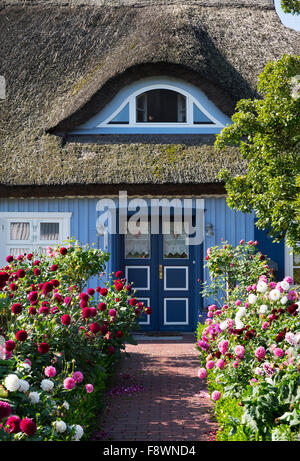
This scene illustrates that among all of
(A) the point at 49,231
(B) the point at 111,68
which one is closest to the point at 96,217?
(A) the point at 49,231

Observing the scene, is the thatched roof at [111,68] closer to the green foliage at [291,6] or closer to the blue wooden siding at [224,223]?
the blue wooden siding at [224,223]

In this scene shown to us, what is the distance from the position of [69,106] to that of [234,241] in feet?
12.8

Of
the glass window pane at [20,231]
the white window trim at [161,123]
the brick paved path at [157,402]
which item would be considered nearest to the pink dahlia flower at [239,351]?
the brick paved path at [157,402]

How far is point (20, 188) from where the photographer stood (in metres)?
9.66

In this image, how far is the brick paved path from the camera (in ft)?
16.5

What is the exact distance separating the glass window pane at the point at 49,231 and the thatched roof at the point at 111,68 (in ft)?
2.83

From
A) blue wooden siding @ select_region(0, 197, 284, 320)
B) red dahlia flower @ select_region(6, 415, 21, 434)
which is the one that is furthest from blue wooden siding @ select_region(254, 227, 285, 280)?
red dahlia flower @ select_region(6, 415, 21, 434)

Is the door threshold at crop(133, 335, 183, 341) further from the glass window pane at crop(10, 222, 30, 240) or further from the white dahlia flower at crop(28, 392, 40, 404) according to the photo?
the white dahlia flower at crop(28, 392, 40, 404)

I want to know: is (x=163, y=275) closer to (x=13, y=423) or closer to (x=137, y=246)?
(x=137, y=246)

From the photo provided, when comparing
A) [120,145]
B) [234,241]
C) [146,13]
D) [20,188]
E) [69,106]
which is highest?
[146,13]

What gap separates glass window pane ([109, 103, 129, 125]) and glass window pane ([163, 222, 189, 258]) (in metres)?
2.11

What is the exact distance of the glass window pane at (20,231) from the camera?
33.1 ft
